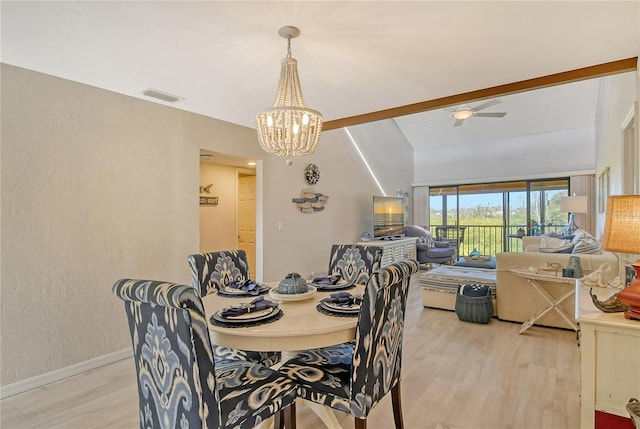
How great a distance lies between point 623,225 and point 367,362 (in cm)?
132

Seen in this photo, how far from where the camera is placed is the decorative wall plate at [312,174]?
5152 millimetres

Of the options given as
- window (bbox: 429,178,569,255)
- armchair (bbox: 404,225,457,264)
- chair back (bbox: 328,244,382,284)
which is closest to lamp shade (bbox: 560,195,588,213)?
window (bbox: 429,178,569,255)

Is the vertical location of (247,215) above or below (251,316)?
above

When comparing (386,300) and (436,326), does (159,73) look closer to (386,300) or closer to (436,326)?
(386,300)

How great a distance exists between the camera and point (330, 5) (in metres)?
1.76

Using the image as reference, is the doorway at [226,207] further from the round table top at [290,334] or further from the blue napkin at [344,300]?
the round table top at [290,334]

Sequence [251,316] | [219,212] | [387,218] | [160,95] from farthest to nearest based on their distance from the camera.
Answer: [387,218] → [219,212] → [160,95] → [251,316]

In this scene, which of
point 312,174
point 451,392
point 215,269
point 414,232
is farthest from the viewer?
point 414,232

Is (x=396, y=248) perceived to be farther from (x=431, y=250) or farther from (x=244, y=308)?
(x=244, y=308)

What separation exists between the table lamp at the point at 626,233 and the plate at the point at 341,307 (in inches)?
46.0

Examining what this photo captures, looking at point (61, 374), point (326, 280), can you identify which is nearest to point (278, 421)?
point (326, 280)

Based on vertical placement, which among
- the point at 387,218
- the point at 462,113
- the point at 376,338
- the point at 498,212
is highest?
the point at 462,113

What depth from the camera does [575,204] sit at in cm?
567

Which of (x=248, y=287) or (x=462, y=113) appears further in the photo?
(x=462, y=113)
